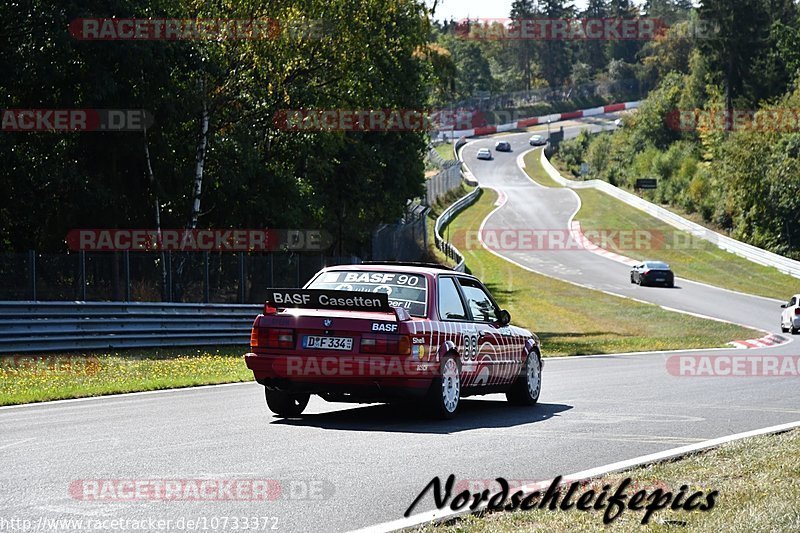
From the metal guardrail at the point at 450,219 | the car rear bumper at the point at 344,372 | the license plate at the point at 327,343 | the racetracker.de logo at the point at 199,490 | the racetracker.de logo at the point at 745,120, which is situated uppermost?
the racetracker.de logo at the point at 745,120

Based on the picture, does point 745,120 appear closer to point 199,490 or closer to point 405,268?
point 405,268

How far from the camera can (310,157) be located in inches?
1494

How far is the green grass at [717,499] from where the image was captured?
6.48 meters

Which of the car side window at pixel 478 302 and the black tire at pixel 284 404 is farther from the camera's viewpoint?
the car side window at pixel 478 302

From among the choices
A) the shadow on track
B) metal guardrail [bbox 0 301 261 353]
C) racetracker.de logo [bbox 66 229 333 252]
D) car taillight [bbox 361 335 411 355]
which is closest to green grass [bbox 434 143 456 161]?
racetracker.de logo [bbox 66 229 333 252]

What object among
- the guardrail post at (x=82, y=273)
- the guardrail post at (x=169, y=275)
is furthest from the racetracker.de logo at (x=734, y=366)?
the guardrail post at (x=82, y=273)

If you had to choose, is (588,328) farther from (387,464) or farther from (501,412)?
(387,464)

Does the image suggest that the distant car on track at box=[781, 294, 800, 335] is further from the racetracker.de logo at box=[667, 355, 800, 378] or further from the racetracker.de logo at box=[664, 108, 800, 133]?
the racetracker.de logo at box=[664, 108, 800, 133]

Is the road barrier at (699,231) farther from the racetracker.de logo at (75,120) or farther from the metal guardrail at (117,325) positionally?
the metal guardrail at (117,325)

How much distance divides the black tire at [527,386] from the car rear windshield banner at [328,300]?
9.79 feet

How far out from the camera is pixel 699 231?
73.4m

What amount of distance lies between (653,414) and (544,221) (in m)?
68.2

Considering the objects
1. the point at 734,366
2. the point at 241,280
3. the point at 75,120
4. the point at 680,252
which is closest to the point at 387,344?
the point at 734,366

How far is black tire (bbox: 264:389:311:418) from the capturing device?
12.1 metres
